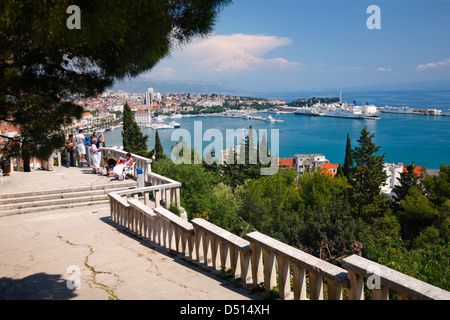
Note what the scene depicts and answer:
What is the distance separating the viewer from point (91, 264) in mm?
4906

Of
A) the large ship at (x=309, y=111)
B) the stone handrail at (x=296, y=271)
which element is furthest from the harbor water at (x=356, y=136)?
the stone handrail at (x=296, y=271)

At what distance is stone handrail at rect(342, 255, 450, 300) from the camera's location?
2.45m

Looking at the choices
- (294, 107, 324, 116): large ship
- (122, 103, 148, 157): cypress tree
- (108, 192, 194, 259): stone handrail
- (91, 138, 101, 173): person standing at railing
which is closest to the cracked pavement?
(108, 192, 194, 259): stone handrail

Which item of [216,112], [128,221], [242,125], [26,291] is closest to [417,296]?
[26,291]

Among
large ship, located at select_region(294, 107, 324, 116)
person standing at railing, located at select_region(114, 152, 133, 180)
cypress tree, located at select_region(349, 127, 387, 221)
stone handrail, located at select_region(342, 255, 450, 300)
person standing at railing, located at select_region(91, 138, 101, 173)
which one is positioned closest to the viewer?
stone handrail, located at select_region(342, 255, 450, 300)

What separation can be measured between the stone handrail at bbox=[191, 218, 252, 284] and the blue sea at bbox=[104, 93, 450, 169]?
8390cm

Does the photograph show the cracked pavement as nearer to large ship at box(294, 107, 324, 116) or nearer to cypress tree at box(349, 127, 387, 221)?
cypress tree at box(349, 127, 387, 221)

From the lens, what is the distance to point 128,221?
6789mm

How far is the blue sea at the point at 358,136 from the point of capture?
9819cm

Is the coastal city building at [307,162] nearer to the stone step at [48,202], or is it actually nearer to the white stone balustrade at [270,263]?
the stone step at [48,202]

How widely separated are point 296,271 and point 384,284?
821 mm

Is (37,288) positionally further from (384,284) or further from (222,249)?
(384,284)

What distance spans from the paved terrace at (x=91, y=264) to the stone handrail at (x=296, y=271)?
321mm

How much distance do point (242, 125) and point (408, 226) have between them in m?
119
